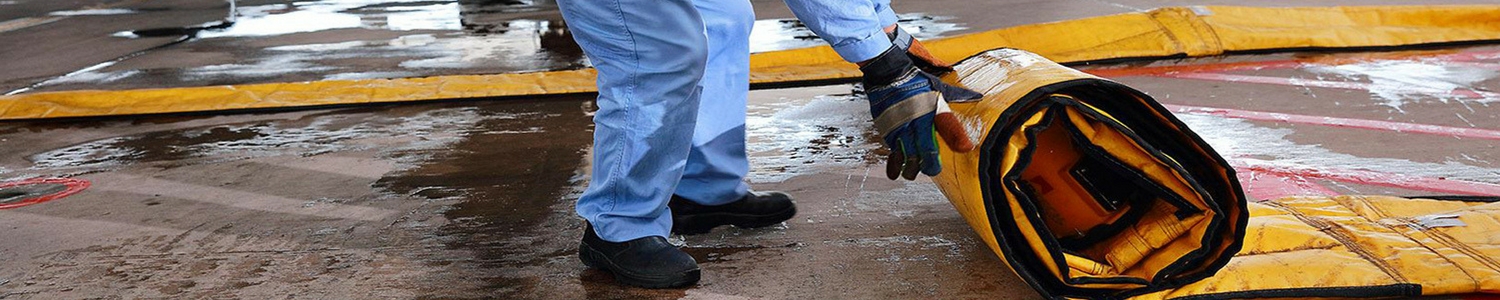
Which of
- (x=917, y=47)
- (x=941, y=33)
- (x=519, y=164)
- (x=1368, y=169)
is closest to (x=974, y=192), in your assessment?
(x=917, y=47)

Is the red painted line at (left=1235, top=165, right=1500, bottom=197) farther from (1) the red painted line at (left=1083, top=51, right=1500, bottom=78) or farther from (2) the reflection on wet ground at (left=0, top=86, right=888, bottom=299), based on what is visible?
(1) the red painted line at (left=1083, top=51, right=1500, bottom=78)

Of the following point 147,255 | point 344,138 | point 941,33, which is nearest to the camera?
point 147,255

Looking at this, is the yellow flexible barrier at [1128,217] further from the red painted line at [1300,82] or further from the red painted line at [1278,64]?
the red painted line at [1278,64]

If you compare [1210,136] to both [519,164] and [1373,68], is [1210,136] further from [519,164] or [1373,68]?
[519,164]

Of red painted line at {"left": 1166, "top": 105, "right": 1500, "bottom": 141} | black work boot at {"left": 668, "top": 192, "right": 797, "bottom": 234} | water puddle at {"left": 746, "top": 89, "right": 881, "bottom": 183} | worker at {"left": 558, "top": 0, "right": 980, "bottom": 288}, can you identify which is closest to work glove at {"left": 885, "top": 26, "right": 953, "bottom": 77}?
worker at {"left": 558, "top": 0, "right": 980, "bottom": 288}

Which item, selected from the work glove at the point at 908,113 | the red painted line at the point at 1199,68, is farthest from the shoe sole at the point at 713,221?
the red painted line at the point at 1199,68

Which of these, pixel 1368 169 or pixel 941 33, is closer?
pixel 1368 169

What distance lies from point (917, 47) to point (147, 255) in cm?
173

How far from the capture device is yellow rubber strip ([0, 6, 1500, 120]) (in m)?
4.77

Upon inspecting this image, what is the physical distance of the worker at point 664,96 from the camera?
2035 mm

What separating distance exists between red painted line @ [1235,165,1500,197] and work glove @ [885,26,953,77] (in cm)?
118

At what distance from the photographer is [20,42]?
7543 millimetres

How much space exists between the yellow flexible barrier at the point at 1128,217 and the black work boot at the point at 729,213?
564mm

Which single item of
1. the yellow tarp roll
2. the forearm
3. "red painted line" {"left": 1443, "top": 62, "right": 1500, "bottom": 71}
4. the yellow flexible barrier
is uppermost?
the forearm
